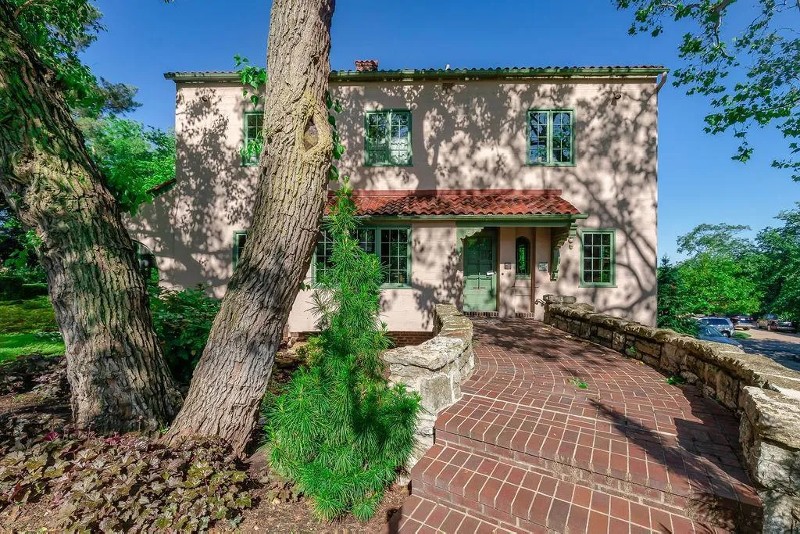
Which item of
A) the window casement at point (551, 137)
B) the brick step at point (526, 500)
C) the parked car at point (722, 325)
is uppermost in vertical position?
the window casement at point (551, 137)

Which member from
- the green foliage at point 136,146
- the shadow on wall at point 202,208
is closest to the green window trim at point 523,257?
the shadow on wall at point 202,208

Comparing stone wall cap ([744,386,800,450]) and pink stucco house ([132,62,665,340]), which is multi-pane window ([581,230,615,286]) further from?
stone wall cap ([744,386,800,450])

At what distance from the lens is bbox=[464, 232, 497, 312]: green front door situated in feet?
29.8

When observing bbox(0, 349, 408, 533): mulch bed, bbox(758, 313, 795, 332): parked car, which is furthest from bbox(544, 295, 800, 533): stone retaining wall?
bbox(758, 313, 795, 332): parked car

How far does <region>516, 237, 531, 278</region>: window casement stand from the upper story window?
3.95m

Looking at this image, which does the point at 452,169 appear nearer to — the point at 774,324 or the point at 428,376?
the point at 428,376

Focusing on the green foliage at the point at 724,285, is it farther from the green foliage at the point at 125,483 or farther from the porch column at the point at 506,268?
the green foliage at the point at 125,483

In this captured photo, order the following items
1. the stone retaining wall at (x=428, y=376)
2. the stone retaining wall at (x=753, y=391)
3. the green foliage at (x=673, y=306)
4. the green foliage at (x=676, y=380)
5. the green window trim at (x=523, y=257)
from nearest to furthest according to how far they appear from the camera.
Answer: the stone retaining wall at (x=753, y=391) → the stone retaining wall at (x=428, y=376) → the green foliage at (x=676, y=380) → the green window trim at (x=523, y=257) → the green foliage at (x=673, y=306)

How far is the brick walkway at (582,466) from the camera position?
2.23 metres

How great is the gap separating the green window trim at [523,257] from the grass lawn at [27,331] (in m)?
10.4

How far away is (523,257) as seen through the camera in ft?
29.4

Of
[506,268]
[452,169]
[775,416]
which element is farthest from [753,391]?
[452,169]

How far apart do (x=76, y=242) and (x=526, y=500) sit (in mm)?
4149

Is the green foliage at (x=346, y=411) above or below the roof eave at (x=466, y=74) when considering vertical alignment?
below
